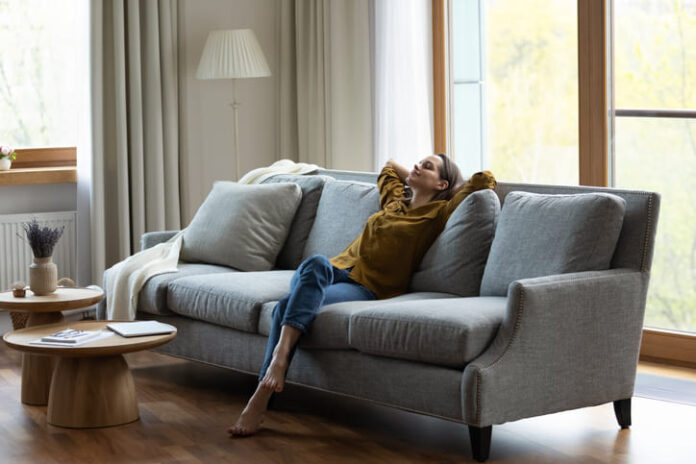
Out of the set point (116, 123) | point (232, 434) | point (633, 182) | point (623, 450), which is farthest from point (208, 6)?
point (623, 450)

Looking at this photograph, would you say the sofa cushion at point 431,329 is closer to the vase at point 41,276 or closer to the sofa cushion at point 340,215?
the sofa cushion at point 340,215

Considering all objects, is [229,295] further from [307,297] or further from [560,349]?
[560,349]

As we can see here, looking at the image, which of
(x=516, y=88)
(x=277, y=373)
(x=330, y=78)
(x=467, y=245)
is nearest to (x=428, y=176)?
(x=467, y=245)

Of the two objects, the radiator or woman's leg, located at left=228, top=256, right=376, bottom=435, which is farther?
the radiator

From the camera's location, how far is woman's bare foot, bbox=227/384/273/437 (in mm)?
3510

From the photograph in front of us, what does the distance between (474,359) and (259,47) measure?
3.00 meters

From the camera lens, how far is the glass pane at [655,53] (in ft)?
14.6

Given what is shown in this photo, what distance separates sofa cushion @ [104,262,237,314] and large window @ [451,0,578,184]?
5.50 feet

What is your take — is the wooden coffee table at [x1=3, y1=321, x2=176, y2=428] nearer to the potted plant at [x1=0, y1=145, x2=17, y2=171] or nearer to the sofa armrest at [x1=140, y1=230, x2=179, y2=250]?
the sofa armrest at [x1=140, y1=230, x2=179, y2=250]

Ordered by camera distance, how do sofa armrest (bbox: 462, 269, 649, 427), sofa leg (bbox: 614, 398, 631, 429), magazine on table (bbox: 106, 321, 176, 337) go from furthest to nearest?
magazine on table (bbox: 106, 321, 176, 337), sofa leg (bbox: 614, 398, 631, 429), sofa armrest (bbox: 462, 269, 649, 427)

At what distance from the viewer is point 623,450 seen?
3299mm

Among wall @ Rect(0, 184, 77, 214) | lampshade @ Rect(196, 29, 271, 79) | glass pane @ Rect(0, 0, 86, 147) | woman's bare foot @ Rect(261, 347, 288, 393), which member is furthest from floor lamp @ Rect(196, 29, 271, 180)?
woman's bare foot @ Rect(261, 347, 288, 393)

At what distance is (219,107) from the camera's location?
598 centimetres

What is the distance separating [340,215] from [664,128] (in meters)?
1.47
